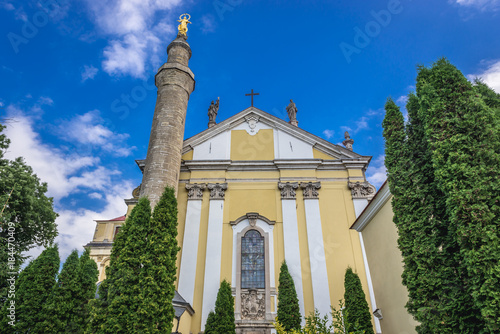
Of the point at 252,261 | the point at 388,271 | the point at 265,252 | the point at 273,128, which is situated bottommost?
the point at 388,271

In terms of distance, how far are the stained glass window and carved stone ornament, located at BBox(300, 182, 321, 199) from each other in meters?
3.05

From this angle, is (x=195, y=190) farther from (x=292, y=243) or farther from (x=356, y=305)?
(x=356, y=305)

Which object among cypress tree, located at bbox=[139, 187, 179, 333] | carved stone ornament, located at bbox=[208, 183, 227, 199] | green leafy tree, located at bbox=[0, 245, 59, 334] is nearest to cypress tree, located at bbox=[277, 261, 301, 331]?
carved stone ornament, located at bbox=[208, 183, 227, 199]

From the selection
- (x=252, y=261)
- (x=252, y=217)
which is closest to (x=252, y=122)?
(x=252, y=217)

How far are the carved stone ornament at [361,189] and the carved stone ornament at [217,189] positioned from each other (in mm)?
6146

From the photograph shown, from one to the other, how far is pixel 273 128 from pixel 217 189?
15.5 feet

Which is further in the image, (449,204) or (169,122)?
(169,122)

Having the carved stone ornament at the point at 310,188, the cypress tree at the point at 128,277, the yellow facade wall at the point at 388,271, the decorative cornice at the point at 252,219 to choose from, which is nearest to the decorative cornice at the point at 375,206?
the yellow facade wall at the point at 388,271

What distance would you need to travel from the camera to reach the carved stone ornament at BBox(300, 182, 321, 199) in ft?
50.7

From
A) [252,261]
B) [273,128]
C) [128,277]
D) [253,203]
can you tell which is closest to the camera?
[128,277]

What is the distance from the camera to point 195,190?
15.7m

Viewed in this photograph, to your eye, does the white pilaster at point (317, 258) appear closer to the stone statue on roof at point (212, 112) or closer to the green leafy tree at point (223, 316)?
the green leafy tree at point (223, 316)

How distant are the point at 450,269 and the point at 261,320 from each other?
29.3ft

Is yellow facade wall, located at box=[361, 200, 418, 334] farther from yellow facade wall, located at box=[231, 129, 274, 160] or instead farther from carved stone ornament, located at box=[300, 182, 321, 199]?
yellow facade wall, located at box=[231, 129, 274, 160]
